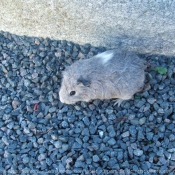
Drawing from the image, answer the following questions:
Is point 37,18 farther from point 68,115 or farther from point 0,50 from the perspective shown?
point 68,115

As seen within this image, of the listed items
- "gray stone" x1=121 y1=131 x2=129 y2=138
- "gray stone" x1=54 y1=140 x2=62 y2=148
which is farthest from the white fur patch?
"gray stone" x1=54 y1=140 x2=62 y2=148

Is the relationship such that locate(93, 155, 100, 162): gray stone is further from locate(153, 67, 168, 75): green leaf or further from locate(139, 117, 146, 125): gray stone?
locate(153, 67, 168, 75): green leaf

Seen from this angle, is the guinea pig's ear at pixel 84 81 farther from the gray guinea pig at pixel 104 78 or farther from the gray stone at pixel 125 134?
the gray stone at pixel 125 134

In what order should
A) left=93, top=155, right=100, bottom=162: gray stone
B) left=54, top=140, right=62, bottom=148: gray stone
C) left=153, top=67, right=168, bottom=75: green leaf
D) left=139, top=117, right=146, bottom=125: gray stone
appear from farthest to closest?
left=153, top=67, right=168, bottom=75: green leaf → left=139, top=117, right=146, bottom=125: gray stone → left=54, top=140, right=62, bottom=148: gray stone → left=93, top=155, right=100, bottom=162: gray stone

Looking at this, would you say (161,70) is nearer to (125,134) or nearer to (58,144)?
(125,134)

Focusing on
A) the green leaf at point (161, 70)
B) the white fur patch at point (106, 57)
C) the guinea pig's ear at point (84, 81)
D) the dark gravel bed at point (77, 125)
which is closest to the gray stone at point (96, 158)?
the dark gravel bed at point (77, 125)

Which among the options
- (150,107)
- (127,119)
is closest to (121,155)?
(127,119)

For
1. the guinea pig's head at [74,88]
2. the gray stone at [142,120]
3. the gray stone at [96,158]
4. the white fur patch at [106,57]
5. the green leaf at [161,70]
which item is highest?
the white fur patch at [106,57]
